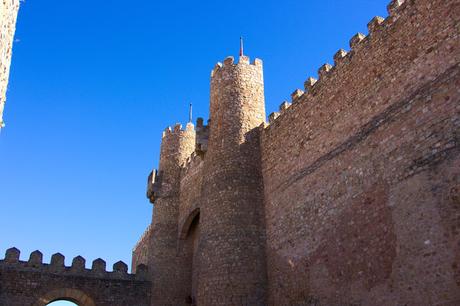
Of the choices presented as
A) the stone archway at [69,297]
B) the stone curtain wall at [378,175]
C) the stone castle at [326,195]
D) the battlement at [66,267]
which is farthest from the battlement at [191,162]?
the stone archway at [69,297]

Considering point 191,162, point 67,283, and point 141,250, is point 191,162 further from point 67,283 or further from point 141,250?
point 141,250

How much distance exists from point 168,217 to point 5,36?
38.5 feet

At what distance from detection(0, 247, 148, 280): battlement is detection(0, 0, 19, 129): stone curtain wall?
9.56m

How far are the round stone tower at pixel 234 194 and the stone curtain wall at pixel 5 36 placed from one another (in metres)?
6.65

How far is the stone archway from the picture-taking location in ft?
47.0

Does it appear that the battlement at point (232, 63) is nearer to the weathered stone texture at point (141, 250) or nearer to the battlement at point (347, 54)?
the battlement at point (347, 54)

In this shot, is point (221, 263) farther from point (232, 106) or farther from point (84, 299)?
point (84, 299)

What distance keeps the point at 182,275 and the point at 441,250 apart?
1028 cm

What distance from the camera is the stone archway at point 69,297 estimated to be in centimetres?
1433

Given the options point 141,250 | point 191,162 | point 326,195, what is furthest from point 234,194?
point 141,250

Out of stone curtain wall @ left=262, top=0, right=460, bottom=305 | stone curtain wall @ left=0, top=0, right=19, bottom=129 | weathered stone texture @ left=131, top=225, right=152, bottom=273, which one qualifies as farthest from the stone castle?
stone curtain wall @ left=0, top=0, right=19, bottom=129

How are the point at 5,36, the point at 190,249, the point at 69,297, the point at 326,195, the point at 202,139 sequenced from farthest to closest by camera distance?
the point at 190,249 < the point at 69,297 < the point at 202,139 < the point at 326,195 < the point at 5,36

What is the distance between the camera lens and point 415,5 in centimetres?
857

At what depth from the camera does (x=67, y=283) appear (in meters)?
14.8
